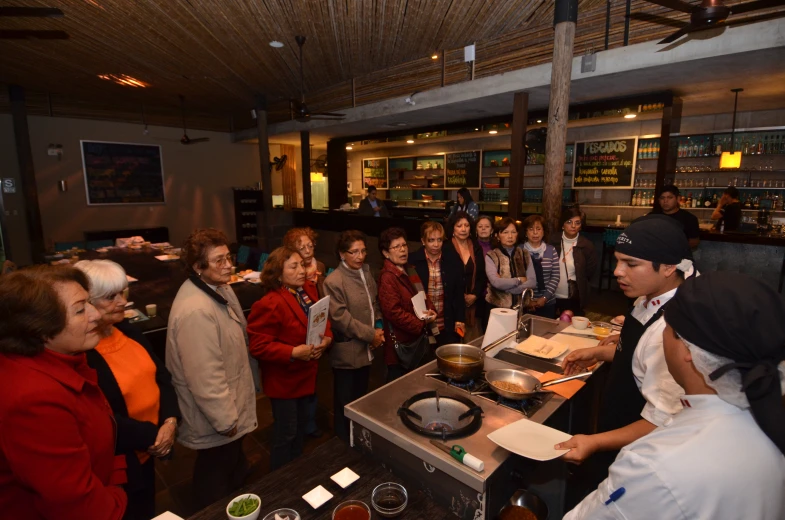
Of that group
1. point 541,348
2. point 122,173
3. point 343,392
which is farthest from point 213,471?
point 122,173

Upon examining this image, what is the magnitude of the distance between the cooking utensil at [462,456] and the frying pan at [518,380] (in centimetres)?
40

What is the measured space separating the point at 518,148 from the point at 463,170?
4903 millimetres

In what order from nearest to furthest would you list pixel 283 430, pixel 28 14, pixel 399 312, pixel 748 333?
pixel 748 333
pixel 283 430
pixel 399 312
pixel 28 14

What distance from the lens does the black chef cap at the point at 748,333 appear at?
0.82 metres

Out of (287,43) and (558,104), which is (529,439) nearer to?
(558,104)

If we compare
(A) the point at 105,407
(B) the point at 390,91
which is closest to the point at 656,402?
(A) the point at 105,407

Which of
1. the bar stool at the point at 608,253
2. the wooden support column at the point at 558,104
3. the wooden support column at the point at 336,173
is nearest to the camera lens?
the wooden support column at the point at 558,104

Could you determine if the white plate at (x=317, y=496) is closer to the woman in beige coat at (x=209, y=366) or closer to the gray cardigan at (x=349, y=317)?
the woman in beige coat at (x=209, y=366)

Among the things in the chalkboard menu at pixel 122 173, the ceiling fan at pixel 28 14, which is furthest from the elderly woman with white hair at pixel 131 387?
the chalkboard menu at pixel 122 173

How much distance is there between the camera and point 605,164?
27.0 feet

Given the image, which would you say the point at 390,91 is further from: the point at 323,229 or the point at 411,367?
the point at 411,367

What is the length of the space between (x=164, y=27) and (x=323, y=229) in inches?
198

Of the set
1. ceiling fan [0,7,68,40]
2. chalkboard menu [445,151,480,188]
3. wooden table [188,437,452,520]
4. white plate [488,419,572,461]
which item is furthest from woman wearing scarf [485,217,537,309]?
chalkboard menu [445,151,480,188]

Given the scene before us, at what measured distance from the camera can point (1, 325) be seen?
1090 mm
